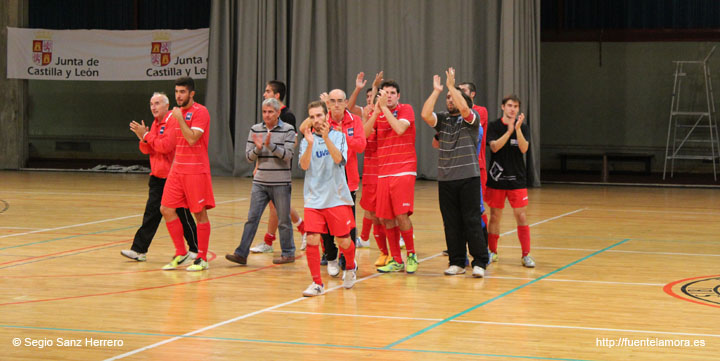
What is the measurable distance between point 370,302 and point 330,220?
0.74m

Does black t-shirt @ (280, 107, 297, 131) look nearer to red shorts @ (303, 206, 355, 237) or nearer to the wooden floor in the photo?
the wooden floor

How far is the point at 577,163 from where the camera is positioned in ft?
73.5

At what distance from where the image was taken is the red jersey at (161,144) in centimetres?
816

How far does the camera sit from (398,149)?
25.3 ft

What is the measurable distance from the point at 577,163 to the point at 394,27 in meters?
6.42

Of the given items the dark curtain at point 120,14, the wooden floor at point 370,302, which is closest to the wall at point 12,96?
the dark curtain at point 120,14

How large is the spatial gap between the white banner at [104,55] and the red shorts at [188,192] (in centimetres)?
1314

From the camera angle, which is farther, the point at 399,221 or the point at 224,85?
the point at 224,85

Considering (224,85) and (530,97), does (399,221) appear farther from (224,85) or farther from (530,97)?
(224,85)

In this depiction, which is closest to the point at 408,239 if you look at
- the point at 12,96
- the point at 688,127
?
the point at 688,127

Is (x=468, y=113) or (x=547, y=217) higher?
(x=468, y=113)

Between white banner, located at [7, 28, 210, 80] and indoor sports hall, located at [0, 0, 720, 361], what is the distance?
2.2 inches

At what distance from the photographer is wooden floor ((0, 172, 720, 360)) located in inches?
203

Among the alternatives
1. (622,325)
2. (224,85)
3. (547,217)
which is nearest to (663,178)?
(547,217)
